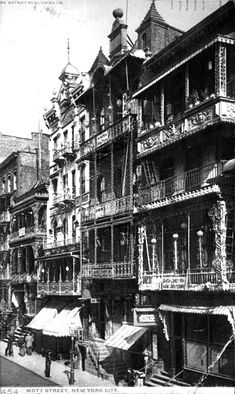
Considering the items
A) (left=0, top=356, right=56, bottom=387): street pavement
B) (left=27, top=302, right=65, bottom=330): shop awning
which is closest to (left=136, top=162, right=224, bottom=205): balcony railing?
(left=0, top=356, right=56, bottom=387): street pavement

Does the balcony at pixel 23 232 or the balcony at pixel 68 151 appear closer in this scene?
the balcony at pixel 68 151

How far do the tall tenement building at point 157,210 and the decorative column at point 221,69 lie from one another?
35 mm

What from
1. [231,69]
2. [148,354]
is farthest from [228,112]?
[148,354]

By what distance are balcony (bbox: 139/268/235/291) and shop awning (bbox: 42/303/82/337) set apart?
8.56 meters

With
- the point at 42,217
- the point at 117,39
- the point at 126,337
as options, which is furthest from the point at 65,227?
the point at 126,337

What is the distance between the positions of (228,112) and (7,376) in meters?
17.1

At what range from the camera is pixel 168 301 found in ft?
69.5

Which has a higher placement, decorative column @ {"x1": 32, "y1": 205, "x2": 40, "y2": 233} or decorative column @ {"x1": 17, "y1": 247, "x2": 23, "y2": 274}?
decorative column @ {"x1": 32, "y1": 205, "x2": 40, "y2": 233}

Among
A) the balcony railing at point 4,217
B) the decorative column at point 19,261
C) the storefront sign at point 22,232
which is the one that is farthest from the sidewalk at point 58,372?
the balcony railing at point 4,217

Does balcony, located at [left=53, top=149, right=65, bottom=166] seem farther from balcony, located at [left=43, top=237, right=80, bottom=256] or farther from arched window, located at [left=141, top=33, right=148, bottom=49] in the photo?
arched window, located at [left=141, top=33, right=148, bottom=49]

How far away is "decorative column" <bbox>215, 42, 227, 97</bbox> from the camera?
1789cm

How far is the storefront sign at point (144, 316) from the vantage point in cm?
2141

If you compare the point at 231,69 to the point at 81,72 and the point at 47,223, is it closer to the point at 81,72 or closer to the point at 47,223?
the point at 81,72

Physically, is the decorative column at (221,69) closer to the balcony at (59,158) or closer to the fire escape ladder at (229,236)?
the fire escape ladder at (229,236)
